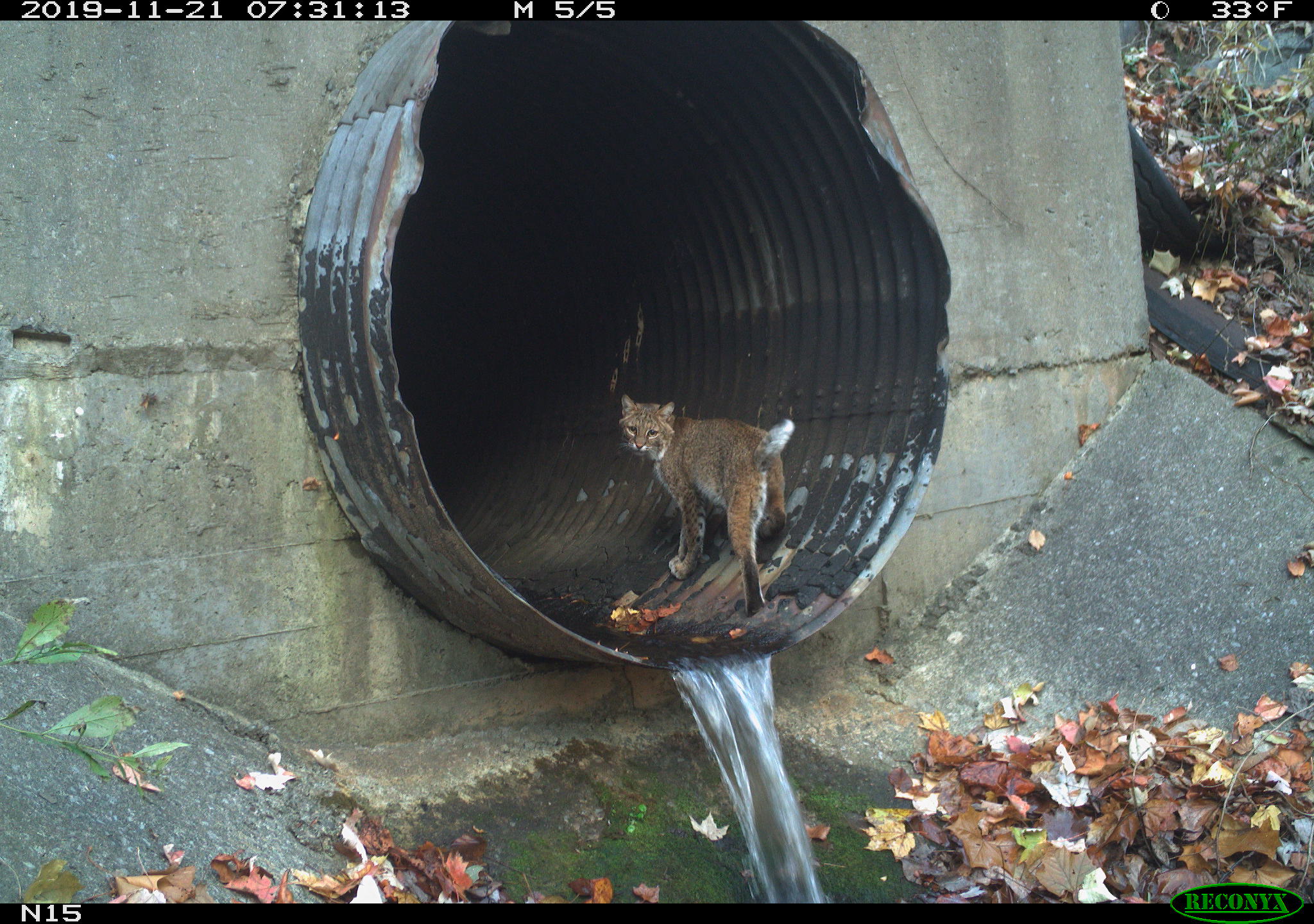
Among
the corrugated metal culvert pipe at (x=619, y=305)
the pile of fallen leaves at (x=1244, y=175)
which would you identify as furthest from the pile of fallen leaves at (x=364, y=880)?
the pile of fallen leaves at (x=1244, y=175)

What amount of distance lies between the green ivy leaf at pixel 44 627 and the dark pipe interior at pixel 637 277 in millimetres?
2260

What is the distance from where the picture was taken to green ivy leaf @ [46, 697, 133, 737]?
2859 millimetres

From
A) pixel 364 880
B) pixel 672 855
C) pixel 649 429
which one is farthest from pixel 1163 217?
pixel 364 880

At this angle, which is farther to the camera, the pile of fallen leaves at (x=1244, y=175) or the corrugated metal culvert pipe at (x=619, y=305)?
the pile of fallen leaves at (x=1244, y=175)

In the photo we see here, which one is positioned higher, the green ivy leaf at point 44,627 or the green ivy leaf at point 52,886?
the green ivy leaf at point 44,627

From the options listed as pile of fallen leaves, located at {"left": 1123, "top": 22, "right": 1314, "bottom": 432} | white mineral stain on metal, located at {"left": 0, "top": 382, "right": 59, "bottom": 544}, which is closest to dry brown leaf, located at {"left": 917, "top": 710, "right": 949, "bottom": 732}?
pile of fallen leaves, located at {"left": 1123, "top": 22, "right": 1314, "bottom": 432}

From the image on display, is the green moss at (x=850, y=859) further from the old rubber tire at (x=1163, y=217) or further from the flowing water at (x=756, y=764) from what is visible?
the old rubber tire at (x=1163, y=217)

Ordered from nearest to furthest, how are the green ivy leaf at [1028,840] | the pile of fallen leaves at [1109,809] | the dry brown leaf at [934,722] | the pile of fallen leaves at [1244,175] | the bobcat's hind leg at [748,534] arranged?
the pile of fallen leaves at [1109,809] → the green ivy leaf at [1028,840] → the bobcat's hind leg at [748,534] → the dry brown leaf at [934,722] → the pile of fallen leaves at [1244,175]

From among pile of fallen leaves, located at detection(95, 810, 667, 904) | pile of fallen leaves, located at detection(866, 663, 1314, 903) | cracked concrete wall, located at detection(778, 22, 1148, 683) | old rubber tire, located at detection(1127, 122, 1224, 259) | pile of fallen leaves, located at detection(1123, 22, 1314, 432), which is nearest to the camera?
pile of fallen leaves, located at detection(95, 810, 667, 904)

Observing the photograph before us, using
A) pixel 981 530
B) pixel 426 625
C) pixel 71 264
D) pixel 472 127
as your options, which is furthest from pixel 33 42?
pixel 981 530

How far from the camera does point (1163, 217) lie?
709 centimetres

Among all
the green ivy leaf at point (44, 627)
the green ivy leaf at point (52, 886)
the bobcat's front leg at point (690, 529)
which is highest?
the green ivy leaf at point (44, 627)

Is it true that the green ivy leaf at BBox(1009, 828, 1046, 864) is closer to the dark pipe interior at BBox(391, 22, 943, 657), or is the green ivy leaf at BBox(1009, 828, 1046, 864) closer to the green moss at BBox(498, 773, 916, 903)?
the green moss at BBox(498, 773, 916, 903)
